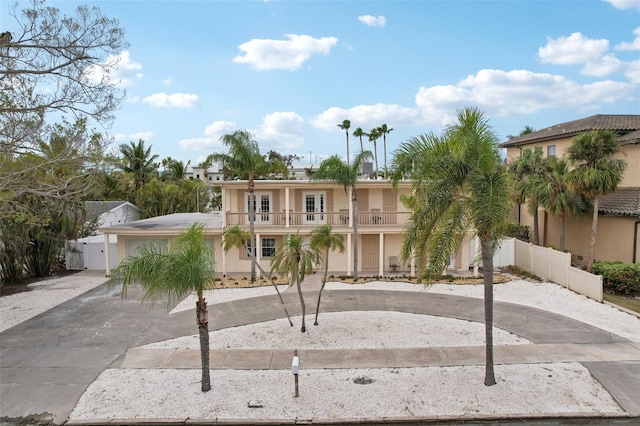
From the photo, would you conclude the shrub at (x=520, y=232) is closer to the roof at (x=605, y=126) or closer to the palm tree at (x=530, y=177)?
the palm tree at (x=530, y=177)

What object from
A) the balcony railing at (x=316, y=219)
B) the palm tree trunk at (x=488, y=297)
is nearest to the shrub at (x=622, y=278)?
the balcony railing at (x=316, y=219)

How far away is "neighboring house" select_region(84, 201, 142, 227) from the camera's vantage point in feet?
96.4

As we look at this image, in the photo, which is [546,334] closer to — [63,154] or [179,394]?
[179,394]

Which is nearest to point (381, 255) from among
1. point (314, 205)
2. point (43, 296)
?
point (314, 205)

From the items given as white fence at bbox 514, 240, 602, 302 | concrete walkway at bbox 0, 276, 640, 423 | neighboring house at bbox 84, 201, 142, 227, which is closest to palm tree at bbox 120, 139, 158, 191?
neighboring house at bbox 84, 201, 142, 227

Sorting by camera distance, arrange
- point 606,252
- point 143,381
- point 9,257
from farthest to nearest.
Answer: point 606,252
point 9,257
point 143,381

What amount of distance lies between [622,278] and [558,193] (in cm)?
593

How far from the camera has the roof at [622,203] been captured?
18.8 meters

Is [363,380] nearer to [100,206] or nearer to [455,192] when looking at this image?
[455,192]

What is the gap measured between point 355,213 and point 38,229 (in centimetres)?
1568

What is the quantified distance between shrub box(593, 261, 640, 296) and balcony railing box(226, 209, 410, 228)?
345 inches

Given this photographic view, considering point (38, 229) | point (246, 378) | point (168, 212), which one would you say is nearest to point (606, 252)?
point (246, 378)

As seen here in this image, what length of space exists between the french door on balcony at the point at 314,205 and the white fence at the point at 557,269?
34.5ft

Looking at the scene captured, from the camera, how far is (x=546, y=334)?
1134 cm
